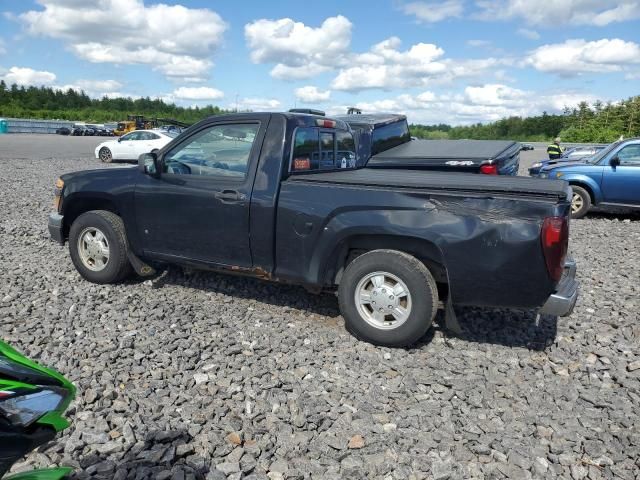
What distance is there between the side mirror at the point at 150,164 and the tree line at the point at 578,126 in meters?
39.6

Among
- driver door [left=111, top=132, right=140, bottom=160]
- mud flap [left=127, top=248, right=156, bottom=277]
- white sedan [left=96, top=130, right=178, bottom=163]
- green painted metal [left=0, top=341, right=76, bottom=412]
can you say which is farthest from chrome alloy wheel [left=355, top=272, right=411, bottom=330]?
driver door [left=111, top=132, right=140, bottom=160]

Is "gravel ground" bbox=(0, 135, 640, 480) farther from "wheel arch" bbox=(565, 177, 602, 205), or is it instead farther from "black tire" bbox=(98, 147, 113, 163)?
"black tire" bbox=(98, 147, 113, 163)

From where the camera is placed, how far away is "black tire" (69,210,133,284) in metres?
5.18

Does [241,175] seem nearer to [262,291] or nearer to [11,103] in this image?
[262,291]

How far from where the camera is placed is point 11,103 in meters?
92.2

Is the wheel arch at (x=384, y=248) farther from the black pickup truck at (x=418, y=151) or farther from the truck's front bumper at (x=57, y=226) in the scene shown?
the black pickup truck at (x=418, y=151)

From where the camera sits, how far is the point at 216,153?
4746 mm

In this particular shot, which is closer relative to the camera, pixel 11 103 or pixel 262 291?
pixel 262 291

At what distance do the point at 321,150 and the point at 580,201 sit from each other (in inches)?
300

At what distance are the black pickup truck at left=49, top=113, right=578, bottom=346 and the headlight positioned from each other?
2840 mm

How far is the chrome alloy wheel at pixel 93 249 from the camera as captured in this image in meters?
5.29

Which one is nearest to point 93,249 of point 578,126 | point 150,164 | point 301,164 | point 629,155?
point 150,164

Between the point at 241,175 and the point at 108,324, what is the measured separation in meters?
1.72

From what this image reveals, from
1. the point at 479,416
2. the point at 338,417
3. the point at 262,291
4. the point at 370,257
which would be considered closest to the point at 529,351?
the point at 479,416
